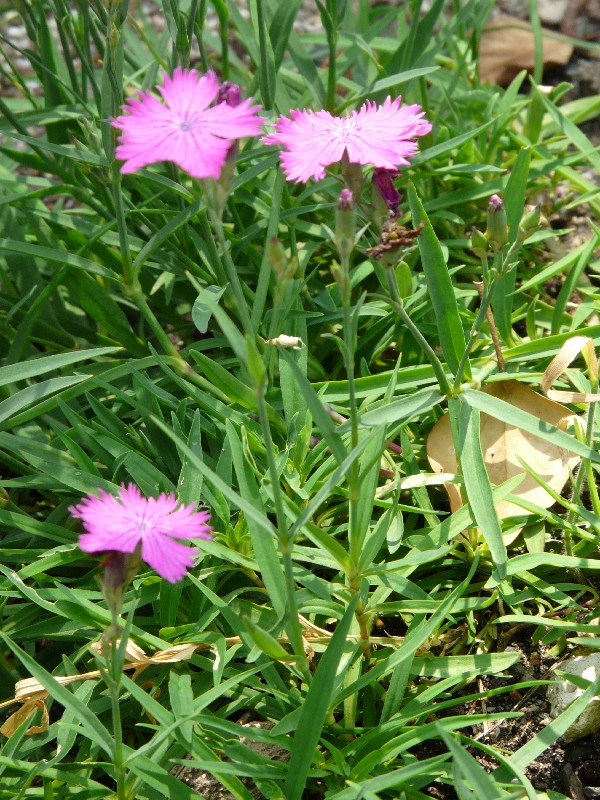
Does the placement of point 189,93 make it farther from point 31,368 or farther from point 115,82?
point 31,368

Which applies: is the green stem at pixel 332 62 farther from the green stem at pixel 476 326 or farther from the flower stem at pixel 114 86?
the green stem at pixel 476 326

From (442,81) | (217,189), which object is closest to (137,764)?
(217,189)

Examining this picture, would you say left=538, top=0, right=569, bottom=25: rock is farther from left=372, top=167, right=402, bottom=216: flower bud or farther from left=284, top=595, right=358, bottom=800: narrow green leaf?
left=284, top=595, right=358, bottom=800: narrow green leaf

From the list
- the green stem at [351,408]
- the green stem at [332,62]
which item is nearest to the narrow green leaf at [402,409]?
the green stem at [351,408]

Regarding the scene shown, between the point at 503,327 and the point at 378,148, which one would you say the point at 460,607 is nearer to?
the point at 503,327

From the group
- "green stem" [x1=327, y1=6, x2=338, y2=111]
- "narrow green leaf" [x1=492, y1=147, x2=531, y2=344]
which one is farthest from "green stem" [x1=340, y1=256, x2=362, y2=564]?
"green stem" [x1=327, y1=6, x2=338, y2=111]
